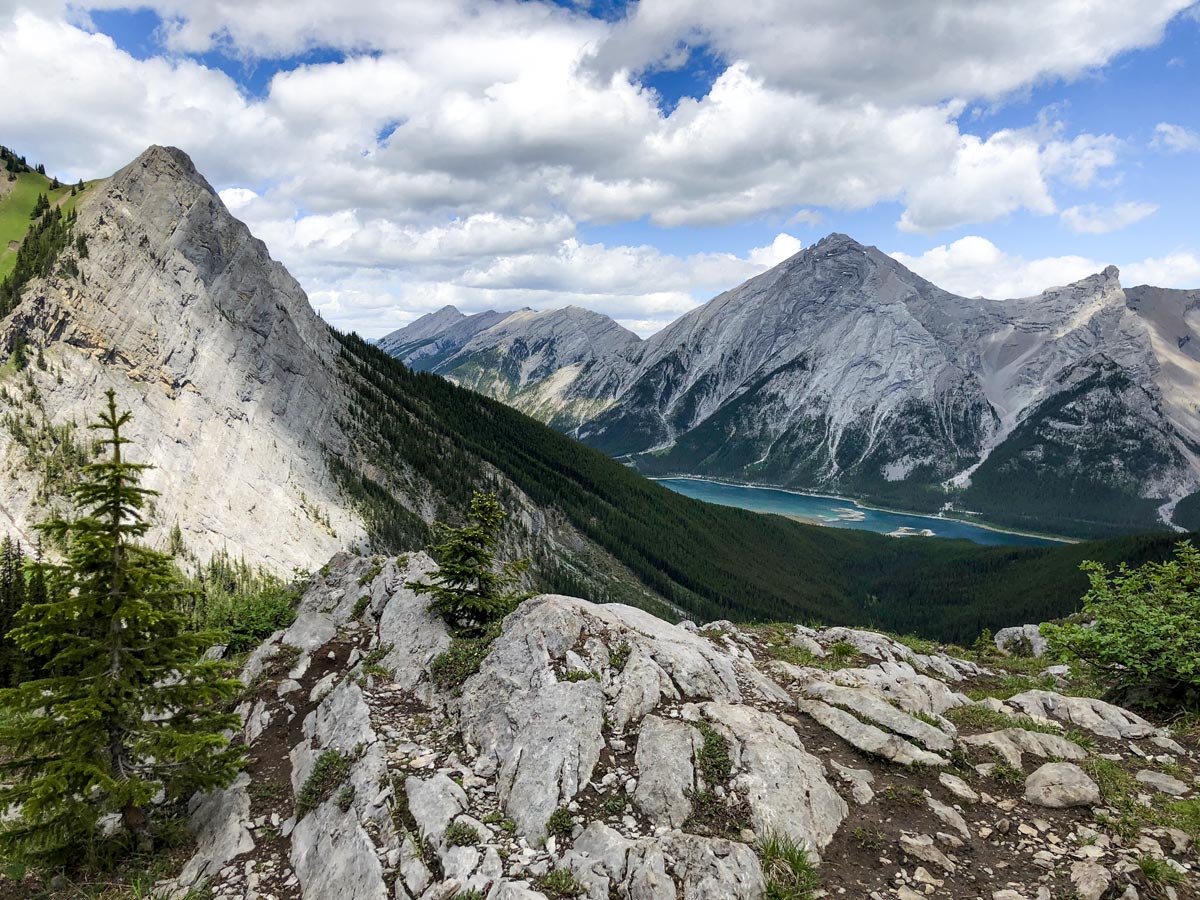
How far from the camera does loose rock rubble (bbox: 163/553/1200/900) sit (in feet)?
38.4

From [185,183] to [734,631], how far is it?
172m

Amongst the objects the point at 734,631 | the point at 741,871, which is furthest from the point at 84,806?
the point at 734,631

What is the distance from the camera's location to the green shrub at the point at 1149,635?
18266 millimetres

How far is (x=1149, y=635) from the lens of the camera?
1875 centimetres

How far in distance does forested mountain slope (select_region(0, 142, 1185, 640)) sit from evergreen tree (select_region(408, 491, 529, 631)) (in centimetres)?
9918

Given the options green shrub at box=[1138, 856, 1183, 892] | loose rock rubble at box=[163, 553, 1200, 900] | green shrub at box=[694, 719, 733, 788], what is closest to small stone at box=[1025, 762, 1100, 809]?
loose rock rubble at box=[163, 553, 1200, 900]

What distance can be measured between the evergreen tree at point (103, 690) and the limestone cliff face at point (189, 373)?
101m

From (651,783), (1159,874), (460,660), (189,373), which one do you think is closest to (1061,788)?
(1159,874)

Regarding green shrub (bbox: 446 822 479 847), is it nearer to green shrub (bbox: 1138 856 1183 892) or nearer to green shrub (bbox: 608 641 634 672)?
green shrub (bbox: 608 641 634 672)

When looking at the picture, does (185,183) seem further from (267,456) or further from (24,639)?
(24,639)

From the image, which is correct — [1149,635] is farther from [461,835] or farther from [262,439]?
[262,439]

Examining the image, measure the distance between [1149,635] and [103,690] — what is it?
29.7 m

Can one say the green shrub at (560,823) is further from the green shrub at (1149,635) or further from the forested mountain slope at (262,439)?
the forested mountain slope at (262,439)

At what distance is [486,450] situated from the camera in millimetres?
198000
